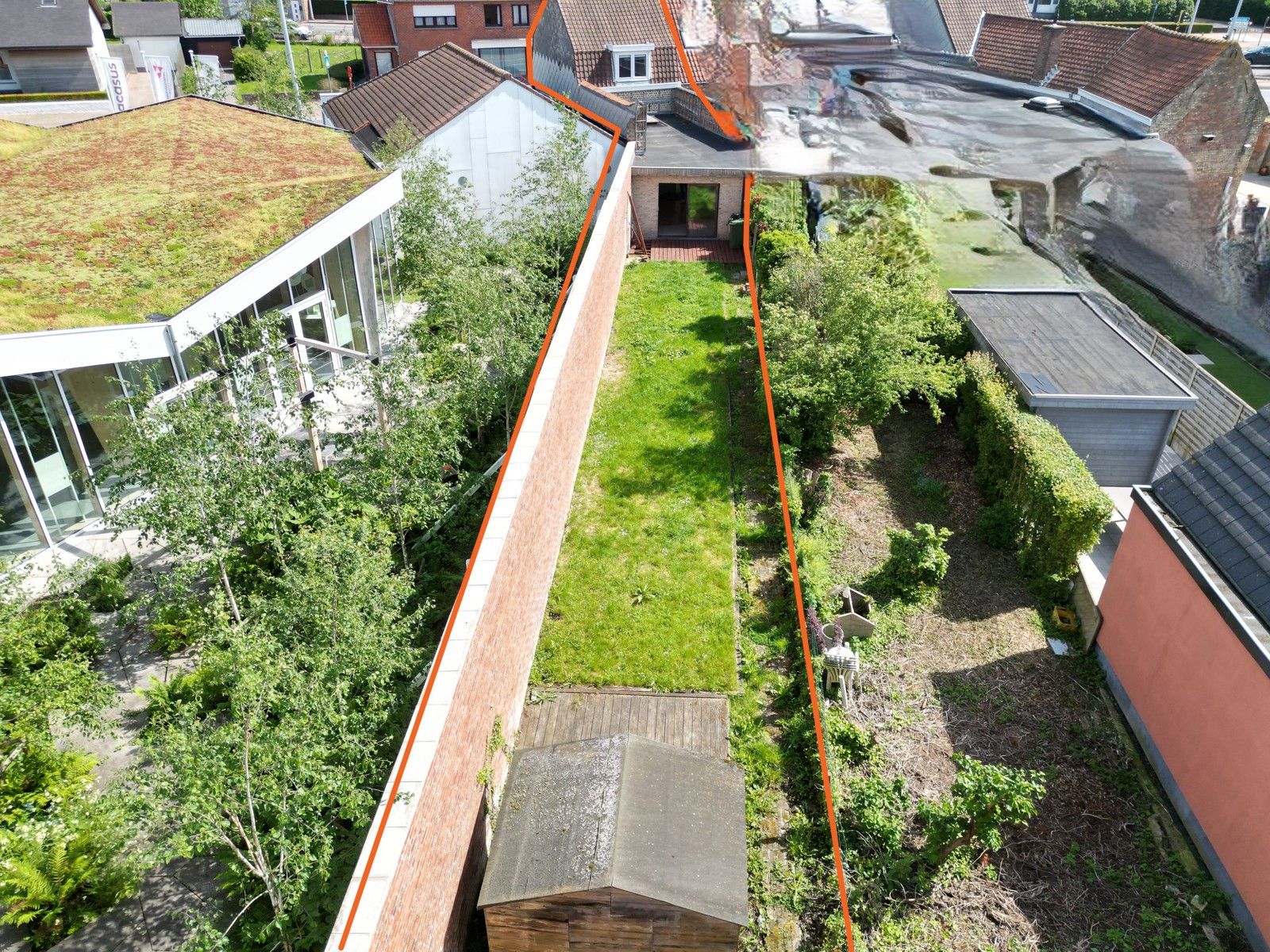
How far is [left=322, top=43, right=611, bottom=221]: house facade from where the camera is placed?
21281 millimetres

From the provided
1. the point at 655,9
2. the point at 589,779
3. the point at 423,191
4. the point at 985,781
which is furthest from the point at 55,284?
the point at 655,9

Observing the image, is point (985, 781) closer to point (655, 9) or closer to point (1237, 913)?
point (1237, 913)

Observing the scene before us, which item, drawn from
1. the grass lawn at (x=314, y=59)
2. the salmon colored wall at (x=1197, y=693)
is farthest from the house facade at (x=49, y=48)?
the salmon colored wall at (x=1197, y=693)

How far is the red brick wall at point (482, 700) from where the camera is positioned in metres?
6.92

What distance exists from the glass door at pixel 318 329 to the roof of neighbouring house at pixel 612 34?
654 inches

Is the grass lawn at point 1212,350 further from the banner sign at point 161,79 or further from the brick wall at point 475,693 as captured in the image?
the banner sign at point 161,79

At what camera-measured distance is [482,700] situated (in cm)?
875

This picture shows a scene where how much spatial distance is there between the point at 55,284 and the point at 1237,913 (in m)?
16.3

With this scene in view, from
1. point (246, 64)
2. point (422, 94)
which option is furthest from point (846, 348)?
point (246, 64)

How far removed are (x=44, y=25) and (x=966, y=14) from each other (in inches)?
2005

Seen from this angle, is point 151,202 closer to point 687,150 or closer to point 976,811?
point 687,150

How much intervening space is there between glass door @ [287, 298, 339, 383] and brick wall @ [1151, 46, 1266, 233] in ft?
41.8

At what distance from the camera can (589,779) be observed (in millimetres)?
8570

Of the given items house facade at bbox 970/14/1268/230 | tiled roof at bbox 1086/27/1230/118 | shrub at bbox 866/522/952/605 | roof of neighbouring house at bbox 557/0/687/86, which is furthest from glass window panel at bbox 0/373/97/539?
roof of neighbouring house at bbox 557/0/687/86
